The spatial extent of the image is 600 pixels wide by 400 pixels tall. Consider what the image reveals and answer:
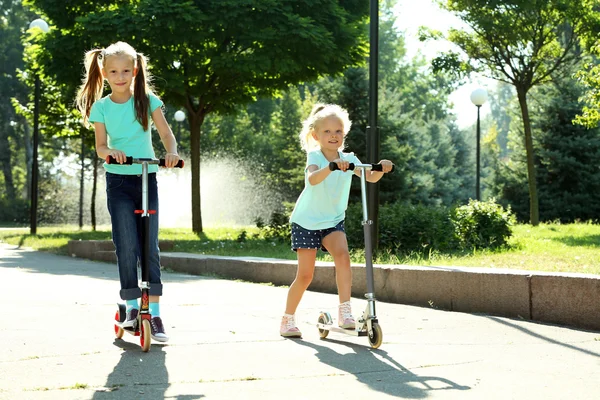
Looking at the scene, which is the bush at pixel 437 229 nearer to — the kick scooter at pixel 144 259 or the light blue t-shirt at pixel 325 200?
the light blue t-shirt at pixel 325 200

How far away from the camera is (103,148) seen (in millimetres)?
5289

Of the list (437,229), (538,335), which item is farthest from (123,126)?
(437,229)

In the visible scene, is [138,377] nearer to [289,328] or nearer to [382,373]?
[382,373]

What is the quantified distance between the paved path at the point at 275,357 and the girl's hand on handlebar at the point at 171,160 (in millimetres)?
1081

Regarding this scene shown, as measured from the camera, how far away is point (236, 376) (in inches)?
177

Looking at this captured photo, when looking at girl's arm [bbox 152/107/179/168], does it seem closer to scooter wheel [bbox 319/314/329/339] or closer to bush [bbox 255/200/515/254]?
scooter wheel [bbox 319/314/329/339]

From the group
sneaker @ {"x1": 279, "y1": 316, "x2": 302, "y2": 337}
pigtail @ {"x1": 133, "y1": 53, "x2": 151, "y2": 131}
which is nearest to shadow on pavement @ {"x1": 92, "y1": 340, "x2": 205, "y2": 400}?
sneaker @ {"x1": 279, "y1": 316, "x2": 302, "y2": 337}

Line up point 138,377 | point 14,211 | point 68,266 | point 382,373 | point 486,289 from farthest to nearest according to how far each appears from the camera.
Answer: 1. point 14,211
2. point 68,266
3. point 486,289
4. point 382,373
5. point 138,377

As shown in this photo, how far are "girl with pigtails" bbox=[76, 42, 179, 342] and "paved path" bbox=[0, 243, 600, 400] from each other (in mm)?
392

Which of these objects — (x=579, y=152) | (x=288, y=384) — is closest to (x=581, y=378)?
(x=288, y=384)

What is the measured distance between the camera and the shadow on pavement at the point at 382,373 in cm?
420

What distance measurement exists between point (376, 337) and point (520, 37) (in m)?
19.5

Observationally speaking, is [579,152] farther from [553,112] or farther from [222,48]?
[222,48]

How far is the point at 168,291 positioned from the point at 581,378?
18.0 ft
